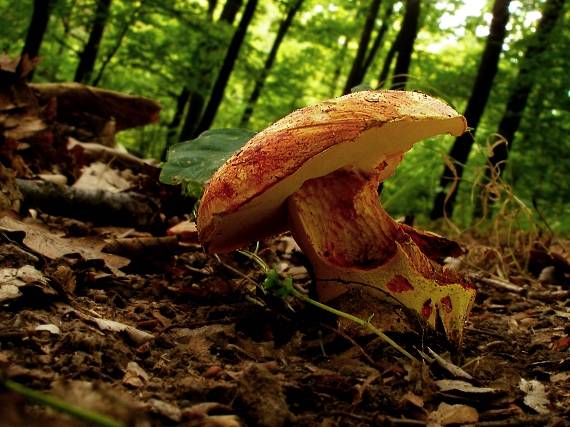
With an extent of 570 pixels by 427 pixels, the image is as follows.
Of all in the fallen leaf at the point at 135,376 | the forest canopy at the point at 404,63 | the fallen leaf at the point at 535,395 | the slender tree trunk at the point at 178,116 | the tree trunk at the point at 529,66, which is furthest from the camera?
the slender tree trunk at the point at 178,116

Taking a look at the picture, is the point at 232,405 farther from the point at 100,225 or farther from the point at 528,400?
the point at 100,225

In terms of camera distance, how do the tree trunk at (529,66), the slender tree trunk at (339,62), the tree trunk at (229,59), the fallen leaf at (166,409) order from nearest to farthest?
the fallen leaf at (166,409)
the tree trunk at (229,59)
the tree trunk at (529,66)
the slender tree trunk at (339,62)

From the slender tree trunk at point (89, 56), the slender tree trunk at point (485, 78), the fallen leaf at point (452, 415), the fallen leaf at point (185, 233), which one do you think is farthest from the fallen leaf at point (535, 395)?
the slender tree trunk at point (89, 56)

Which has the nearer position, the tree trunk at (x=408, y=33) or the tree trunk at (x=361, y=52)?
the tree trunk at (x=408, y=33)

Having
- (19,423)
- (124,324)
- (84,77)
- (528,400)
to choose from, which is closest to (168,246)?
(124,324)

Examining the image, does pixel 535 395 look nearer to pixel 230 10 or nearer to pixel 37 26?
pixel 37 26

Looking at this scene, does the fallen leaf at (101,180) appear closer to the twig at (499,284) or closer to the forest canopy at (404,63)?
the forest canopy at (404,63)
